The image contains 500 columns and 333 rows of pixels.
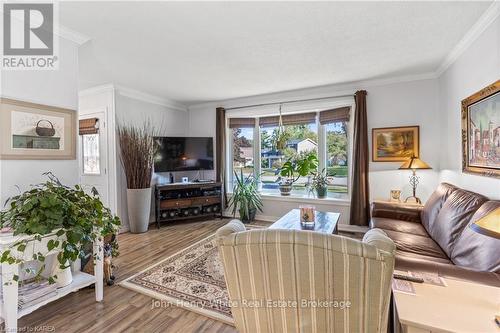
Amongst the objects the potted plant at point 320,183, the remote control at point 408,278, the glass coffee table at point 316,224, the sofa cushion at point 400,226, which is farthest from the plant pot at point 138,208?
the remote control at point 408,278

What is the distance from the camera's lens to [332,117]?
394 cm

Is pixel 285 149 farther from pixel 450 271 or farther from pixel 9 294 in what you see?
pixel 9 294

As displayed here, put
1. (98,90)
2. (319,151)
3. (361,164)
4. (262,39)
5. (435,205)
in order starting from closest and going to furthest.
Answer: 1. (262,39)
2. (435,205)
3. (361,164)
4. (98,90)
5. (319,151)

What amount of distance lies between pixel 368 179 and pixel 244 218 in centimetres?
223

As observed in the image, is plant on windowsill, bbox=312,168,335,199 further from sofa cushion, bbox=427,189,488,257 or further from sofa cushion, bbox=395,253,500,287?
sofa cushion, bbox=395,253,500,287

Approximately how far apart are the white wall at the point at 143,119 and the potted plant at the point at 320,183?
9.46ft

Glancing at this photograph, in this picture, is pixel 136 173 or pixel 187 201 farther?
pixel 187 201

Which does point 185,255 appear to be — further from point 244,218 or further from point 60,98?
point 60,98

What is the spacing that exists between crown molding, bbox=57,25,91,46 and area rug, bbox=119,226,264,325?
236cm

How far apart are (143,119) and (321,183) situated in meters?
→ 3.42

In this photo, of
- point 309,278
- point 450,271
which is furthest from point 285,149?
point 309,278

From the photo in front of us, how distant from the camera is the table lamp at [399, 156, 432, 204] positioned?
3.09m

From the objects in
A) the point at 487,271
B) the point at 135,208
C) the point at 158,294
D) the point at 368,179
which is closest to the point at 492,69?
the point at 487,271

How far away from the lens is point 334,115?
3920mm
